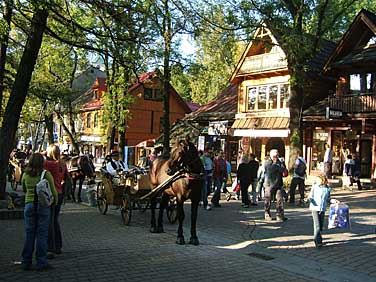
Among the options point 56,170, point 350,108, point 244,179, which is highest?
point 350,108

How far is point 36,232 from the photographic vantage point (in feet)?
21.5

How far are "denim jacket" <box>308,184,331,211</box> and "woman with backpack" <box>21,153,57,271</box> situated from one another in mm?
5114

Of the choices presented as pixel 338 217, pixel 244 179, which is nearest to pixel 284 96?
pixel 244 179

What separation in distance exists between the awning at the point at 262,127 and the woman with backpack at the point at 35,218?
21546 mm

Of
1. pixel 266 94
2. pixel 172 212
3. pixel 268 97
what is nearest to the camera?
pixel 172 212

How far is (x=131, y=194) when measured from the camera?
11.0 metres

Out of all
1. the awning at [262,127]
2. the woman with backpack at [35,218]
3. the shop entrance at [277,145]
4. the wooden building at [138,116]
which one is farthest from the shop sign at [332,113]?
the wooden building at [138,116]

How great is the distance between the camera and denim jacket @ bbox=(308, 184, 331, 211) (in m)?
8.59

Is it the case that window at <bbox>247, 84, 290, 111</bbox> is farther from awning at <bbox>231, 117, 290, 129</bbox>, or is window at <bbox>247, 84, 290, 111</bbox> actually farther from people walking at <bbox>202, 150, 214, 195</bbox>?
people walking at <bbox>202, 150, 214, 195</bbox>

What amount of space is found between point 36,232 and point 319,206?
543cm

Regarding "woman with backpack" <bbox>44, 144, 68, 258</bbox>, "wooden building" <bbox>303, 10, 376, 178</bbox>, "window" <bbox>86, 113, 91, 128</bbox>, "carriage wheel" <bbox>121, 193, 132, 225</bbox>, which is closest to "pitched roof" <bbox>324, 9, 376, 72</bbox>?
"wooden building" <bbox>303, 10, 376, 178</bbox>

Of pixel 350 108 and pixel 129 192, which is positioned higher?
pixel 350 108

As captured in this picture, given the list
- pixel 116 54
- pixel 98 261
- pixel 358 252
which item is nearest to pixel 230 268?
pixel 98 261

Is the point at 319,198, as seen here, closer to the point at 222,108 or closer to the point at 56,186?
the point at 56,186
